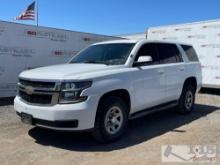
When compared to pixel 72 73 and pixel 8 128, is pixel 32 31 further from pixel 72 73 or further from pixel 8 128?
pixel 72 73

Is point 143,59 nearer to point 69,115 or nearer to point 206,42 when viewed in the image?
point 69,115

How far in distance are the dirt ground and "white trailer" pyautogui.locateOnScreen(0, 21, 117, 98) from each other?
8.57 feet

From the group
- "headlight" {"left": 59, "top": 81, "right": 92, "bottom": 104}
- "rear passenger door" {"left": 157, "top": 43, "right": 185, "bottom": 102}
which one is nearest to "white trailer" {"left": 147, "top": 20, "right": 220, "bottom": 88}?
"rear passenger door" {"left": 157, "top": 43, "right": 185, "bottom": 102}

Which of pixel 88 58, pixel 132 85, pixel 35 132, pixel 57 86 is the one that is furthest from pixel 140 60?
pixel 35 132

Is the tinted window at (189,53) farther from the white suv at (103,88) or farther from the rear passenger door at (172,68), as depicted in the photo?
the white suv at (103,88)

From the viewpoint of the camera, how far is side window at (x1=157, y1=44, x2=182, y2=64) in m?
7.54

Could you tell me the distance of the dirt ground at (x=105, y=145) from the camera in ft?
16.8

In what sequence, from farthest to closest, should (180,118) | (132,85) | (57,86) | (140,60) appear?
(180,118) < (140,60) < (132,85) < (57,86)

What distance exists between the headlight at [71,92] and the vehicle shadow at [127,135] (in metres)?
0.90

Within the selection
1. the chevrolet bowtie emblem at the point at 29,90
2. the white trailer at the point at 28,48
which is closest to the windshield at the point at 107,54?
the chevrolet bowtie emblem at the point at 29,90

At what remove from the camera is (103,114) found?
5.63 metres

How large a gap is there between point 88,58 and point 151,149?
8.19 feet

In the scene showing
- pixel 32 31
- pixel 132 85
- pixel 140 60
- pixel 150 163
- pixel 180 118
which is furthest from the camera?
pixel 32 31

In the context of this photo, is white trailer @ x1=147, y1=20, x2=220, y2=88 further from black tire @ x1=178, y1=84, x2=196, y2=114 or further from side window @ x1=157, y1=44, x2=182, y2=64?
side window @ x1=157, y1=44, x2=182, y2=64
